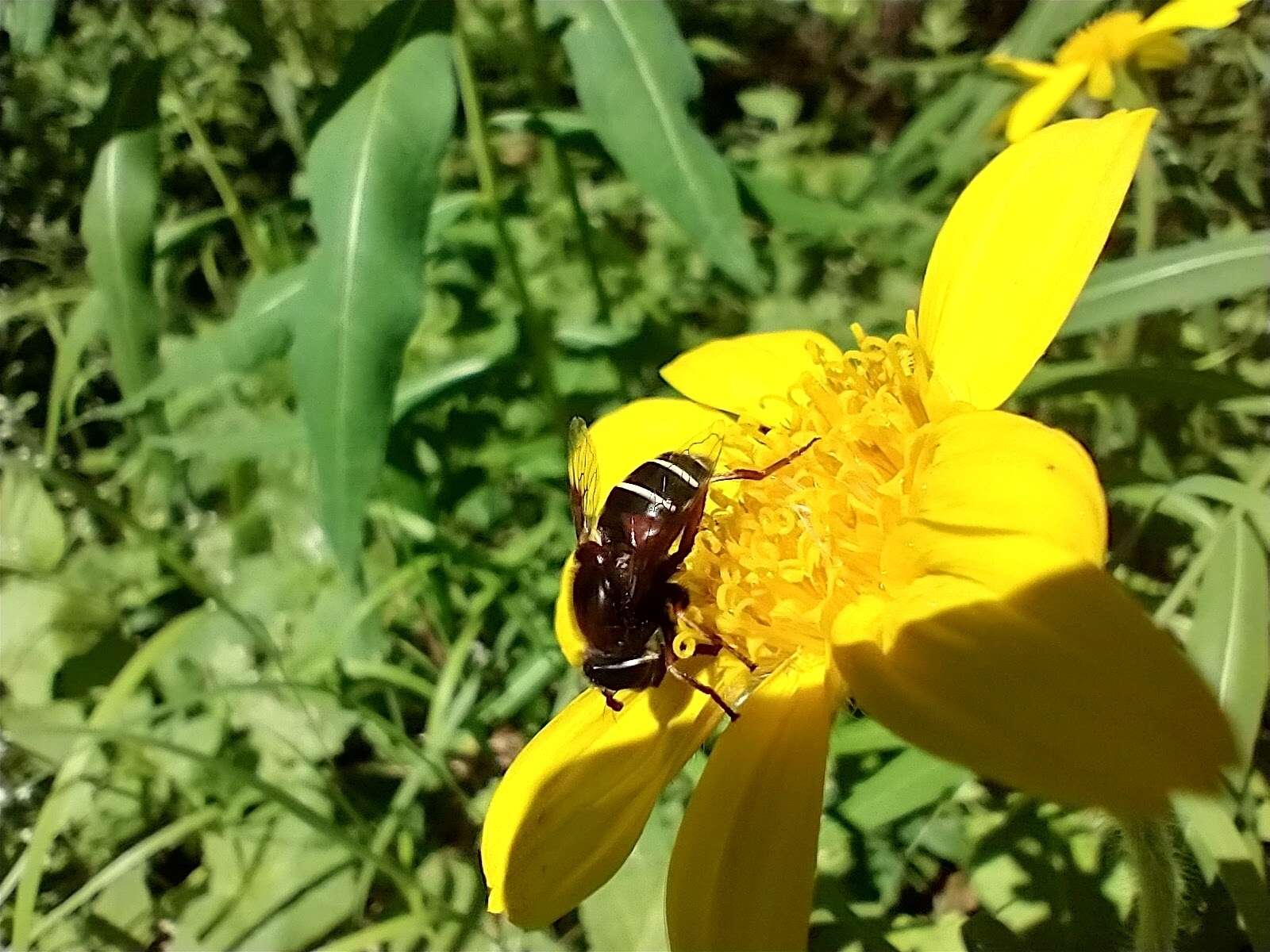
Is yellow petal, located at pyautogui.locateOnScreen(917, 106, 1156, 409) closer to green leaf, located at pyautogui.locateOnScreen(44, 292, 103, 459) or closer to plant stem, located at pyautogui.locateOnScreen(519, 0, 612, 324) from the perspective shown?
plant stem, located at pyautogui.locateOnScreen(519, 0, 612, 324)

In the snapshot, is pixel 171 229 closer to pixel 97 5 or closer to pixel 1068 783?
pixel 97 5

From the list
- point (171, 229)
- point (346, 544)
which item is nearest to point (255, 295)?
point (171, 229)

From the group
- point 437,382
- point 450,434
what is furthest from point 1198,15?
point 450,434

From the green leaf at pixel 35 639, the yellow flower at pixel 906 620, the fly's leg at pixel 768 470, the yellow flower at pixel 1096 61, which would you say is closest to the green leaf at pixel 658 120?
the yellow flower at pixel 906 620

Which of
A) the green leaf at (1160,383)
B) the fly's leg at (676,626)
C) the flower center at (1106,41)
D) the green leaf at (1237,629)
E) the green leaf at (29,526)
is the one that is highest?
the flower center at (1106,41)

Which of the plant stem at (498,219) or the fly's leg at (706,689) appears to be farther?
the plant stem at (498,219)

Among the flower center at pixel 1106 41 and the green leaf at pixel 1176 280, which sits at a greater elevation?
the flower center at pixel 1106 41

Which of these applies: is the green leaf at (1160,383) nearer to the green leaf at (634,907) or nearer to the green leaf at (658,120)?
the green leaf at (658,120)
